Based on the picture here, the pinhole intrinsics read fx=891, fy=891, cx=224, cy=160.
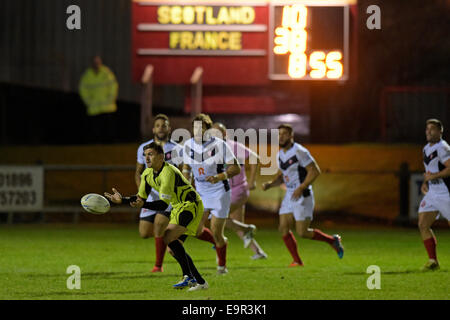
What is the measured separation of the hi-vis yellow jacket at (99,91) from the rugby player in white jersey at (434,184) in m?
17.1

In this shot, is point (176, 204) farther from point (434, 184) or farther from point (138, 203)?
point (434, 184)

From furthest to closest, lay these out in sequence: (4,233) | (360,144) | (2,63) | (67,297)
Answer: (2,63) < (360,144) < (4,233) < (67,297)

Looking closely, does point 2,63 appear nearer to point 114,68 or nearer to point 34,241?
point 114,68

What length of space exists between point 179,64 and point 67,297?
14.3 meters

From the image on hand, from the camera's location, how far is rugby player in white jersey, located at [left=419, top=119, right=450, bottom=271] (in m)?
11.3

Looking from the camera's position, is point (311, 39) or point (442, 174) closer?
point (442, 174)

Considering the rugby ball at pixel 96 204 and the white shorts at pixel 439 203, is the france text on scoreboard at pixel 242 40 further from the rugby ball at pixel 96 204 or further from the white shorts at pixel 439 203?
the rugby ball at pixel 96 204

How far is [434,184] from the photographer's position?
453 inches

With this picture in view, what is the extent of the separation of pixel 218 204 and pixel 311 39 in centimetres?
1108

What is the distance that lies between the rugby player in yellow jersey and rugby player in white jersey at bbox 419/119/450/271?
348 cm

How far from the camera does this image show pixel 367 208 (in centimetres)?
2333

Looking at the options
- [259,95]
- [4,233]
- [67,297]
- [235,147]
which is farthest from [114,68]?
[67,297]

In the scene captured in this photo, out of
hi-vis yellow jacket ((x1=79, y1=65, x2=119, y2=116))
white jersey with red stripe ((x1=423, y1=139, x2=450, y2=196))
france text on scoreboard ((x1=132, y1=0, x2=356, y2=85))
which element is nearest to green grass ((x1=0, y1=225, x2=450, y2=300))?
white jersey with red stripe ((x1=423, y1=139, x2=450, y2=196))

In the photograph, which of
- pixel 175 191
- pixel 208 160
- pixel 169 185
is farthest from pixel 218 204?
pixel 169 185
